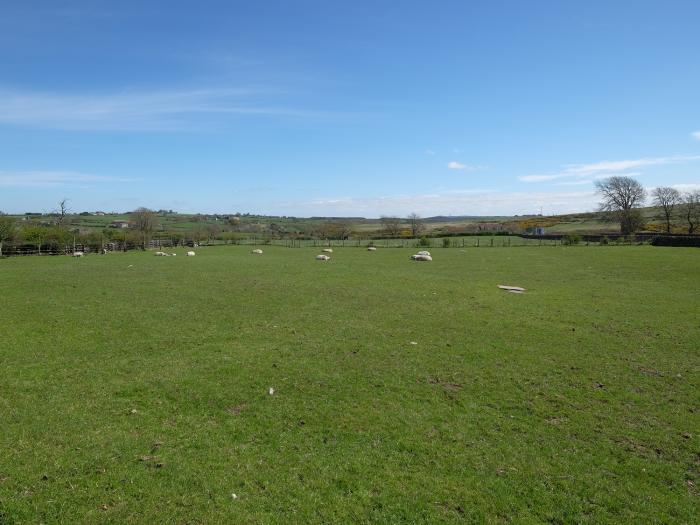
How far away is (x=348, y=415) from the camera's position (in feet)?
25.7

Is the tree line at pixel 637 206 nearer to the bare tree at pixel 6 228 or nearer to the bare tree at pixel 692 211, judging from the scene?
the bare tree at pixel 692 211

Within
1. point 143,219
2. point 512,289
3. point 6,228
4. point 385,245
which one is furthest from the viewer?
point 143,219

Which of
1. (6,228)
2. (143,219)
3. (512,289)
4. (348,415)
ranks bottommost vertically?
(348,415)

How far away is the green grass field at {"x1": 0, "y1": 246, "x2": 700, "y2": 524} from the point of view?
546 cm

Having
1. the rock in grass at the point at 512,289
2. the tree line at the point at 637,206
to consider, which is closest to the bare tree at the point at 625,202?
the tree line at the point at 637,206

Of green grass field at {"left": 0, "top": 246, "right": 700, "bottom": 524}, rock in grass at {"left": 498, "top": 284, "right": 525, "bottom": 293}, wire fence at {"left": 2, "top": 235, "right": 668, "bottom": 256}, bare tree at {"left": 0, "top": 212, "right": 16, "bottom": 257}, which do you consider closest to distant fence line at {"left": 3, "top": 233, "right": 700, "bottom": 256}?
wire fence at {"left": 2, "top": 235, "right": 668, "bottom": 256}

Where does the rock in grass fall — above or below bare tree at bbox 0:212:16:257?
below

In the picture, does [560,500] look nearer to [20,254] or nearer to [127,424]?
[127,424]

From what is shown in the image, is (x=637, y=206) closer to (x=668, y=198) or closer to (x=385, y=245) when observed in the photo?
(x=668, y=198)

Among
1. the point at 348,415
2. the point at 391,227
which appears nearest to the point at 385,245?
the point at 391,227

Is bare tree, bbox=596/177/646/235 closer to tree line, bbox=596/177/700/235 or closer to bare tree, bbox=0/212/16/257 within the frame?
tree line, bbox=596/177/700/235

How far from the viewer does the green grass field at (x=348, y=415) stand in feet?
17.9

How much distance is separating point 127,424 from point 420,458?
4.87 m

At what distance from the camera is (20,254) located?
1865 inches
